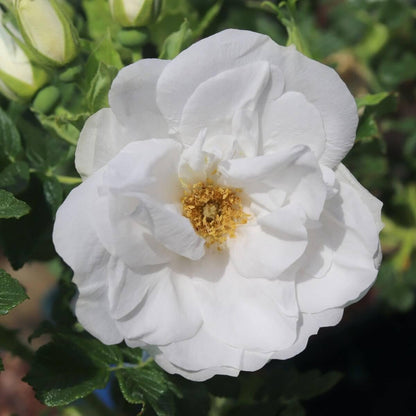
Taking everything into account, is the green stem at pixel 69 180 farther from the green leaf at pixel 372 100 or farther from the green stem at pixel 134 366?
the green leaf at pixel 372 100

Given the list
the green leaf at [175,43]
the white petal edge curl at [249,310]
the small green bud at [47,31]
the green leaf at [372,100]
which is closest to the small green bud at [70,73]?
the small green bud at [47,31]

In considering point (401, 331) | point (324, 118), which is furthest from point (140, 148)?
point (401, 331)

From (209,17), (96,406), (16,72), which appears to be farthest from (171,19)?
(96,406)

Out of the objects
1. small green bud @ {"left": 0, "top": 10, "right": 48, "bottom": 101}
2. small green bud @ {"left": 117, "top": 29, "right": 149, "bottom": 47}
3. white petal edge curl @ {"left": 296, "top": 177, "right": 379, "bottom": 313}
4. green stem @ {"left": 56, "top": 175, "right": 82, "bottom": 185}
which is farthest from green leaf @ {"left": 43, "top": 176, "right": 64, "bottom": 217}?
white petal edge curl @ {"left": 296, "top": 177, "right": 379, "bottom": 313}

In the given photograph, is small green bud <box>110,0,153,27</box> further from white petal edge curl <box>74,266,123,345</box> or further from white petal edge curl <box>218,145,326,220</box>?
white petal edge curl <box>74,266,123,345</box>

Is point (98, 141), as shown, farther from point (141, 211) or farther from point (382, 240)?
point (382, 240)

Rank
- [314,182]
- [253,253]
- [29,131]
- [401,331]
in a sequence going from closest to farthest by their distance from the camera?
[314,182] < [253,253] < [29,131] < [401,331]

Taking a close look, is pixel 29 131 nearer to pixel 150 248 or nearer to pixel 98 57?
pixel 98 57
